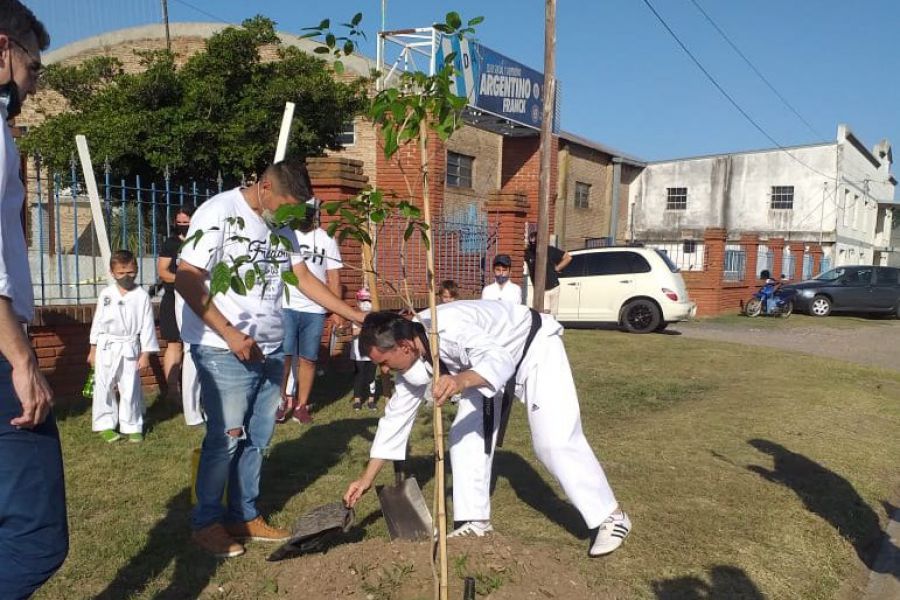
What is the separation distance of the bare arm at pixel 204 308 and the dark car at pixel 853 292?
2126cm

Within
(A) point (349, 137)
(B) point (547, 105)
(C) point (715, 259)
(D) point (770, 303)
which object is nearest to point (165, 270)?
(B) point (547, 105)

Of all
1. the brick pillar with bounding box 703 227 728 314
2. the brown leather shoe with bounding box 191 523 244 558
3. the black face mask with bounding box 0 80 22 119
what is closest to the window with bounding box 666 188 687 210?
the brick pillar with bounding box 703 227 728 314

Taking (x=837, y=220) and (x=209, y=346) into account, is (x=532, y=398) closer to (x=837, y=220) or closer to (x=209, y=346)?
(x=209, y=346)

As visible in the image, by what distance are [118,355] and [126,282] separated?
58 cm

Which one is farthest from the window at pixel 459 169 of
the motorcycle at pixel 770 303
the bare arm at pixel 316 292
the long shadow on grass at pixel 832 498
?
the bare arm at pixel 316 292

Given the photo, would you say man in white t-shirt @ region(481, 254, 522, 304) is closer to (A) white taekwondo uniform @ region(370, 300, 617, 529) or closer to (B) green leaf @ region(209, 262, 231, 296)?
(A) white taekwondo uniform @ region(370, 300, 617, 529)

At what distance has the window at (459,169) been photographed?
78.5ft

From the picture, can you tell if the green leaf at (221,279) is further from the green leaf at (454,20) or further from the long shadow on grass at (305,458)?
the long shadow on grass at (305,458)

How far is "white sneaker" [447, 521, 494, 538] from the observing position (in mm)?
3831

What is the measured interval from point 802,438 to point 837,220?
33.0 metres

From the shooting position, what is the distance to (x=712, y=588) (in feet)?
11.9

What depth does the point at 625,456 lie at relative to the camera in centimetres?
589

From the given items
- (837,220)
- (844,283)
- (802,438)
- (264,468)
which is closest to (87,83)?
(264,468)

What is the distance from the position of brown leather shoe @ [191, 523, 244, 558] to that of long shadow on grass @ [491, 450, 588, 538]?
182 cm
